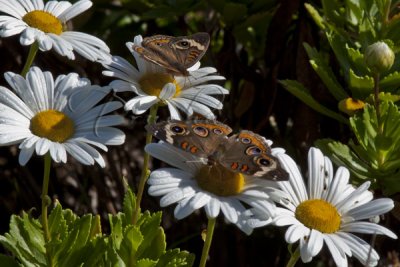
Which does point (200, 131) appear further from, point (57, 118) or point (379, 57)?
point (379, 57)

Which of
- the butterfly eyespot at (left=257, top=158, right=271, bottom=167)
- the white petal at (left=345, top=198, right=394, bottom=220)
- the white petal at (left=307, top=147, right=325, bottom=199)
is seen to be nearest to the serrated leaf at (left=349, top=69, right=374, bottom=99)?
the white petal at (left=307, top=147, right=325, bottom=199)

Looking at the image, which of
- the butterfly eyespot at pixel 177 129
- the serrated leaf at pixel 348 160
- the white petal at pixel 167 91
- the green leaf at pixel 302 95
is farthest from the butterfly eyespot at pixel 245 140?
the green leaf at pixel 302 95

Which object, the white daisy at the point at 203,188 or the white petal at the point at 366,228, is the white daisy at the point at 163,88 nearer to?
the white daisy at the point at 203,188

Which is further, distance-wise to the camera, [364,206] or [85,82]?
[85,82]

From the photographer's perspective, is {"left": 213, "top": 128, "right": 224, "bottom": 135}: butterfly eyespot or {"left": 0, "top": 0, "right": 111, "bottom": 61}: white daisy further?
{"left": 0, "top": 0, "right": 111, "bottom": 61}: white daisy

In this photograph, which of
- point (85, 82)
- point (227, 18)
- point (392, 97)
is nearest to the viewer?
point (85, 82)

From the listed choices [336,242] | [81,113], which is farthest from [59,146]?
[336,242]

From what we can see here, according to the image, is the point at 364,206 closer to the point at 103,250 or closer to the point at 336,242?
the point at 336,242

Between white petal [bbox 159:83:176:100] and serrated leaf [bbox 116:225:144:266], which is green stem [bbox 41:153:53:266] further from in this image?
white petal [bbox 159:83:176:100]
